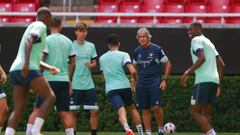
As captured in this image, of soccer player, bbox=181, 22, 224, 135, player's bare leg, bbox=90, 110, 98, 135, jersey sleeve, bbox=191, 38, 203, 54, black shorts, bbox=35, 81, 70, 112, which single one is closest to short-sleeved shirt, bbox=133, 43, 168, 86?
player's bare leg, bbox=90, 110, 98, 135

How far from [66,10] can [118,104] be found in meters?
7.76

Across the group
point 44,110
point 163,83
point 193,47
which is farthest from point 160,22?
point 44,110

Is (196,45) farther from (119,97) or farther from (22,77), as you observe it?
(22,77)

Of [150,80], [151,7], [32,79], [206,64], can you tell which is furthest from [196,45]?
[151,7]

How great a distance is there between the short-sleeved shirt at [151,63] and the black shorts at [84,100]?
3.06 feet

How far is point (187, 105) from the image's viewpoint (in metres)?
18.2

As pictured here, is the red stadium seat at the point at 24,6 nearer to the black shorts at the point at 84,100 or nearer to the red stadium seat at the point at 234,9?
the red stadium seat at the point at 234,9

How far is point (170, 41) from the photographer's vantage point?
1819cm

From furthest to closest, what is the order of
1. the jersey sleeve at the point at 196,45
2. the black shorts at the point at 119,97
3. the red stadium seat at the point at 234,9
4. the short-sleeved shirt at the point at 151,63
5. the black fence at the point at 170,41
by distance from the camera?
the red stadium seat at the point at 234,9
the black fence at the point at 170,41
the short-sleeved shirt at the point at 151,63
the black shorts at the point at 119,97
the jersey sleeve at the point at 196,45

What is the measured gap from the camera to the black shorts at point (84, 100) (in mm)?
14602

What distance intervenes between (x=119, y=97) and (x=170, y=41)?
4514 mm

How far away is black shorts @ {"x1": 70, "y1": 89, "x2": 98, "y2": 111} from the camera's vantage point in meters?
14.6

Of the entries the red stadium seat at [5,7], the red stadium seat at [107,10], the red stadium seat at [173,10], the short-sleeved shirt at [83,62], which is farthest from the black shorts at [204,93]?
the red stadium seat at [5,7]

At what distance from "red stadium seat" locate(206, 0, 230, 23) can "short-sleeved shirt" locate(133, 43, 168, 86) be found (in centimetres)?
569
